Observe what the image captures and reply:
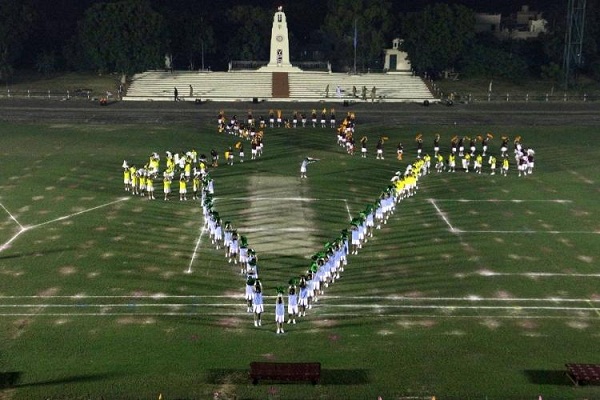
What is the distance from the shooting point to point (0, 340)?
25.8 metres

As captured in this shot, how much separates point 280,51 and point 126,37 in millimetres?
19963

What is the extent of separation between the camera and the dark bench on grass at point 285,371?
22.6 m

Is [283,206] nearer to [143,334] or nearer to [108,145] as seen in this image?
[143,334]

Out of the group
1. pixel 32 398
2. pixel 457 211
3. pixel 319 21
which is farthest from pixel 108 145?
pixel 319 21

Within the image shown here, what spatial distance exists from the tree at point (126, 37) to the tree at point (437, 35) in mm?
32601

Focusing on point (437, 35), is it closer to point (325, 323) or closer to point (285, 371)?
point (325, 323)

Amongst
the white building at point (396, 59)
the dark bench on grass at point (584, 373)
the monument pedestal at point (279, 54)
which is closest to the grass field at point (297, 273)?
the dark bench on grass at point (584, 373)

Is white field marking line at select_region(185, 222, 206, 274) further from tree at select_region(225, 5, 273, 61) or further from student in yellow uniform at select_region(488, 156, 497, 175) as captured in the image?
tree at select_region(225, 5, 273, 61)

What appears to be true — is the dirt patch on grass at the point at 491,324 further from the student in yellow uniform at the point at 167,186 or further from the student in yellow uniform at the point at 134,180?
the student in yellow uniform at the point at 134,180

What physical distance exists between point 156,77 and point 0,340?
75928mm

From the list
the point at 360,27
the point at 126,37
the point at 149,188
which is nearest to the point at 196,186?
the point at 149,188

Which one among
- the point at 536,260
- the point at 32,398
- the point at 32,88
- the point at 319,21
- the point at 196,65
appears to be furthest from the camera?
the point at 319,21

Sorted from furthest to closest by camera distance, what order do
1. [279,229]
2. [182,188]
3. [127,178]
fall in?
[127,178] < [182,188] < [279,229]

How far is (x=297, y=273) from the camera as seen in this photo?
32.6 metres
